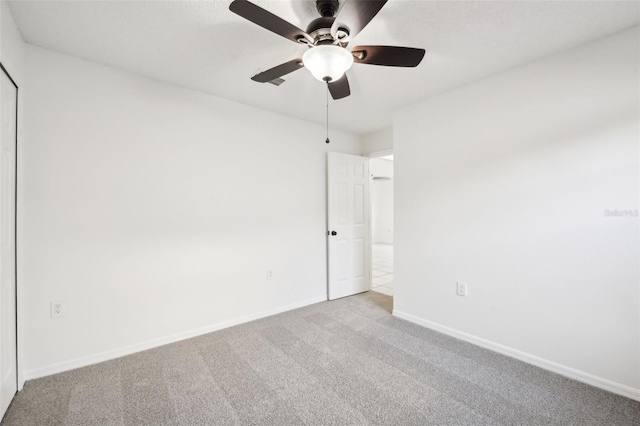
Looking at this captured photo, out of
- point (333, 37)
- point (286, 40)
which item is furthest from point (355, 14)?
point (286, 40)

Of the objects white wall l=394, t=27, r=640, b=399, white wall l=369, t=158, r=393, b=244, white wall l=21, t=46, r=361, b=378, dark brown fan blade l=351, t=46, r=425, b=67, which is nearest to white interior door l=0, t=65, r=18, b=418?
white wall l=21, t=46, r=361, b=378

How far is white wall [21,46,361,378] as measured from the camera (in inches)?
82.7

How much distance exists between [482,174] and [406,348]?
1721 millimetres

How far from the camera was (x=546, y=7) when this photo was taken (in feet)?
5.42

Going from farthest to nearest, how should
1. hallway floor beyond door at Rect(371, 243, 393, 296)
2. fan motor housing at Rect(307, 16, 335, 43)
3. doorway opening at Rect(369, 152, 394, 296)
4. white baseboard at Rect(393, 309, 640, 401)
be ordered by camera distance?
doorway opening at Rect(369, 152, 394, 296) < hallway floor beyond door at Rect(371, 243, 393, 296) < white baseboard at Rect(393, 309, 640, 401) < fan motor housing at Rect(307, 16, 335, 43)

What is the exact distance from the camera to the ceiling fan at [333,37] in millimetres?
Answer: 1305

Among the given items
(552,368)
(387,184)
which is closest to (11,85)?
(552,368)

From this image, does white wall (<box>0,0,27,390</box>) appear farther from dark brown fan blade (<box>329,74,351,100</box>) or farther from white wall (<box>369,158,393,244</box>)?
white wall (<box>369,158,393,244</box>)

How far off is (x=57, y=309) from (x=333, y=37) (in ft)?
9.02

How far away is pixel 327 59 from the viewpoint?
58.4 inches

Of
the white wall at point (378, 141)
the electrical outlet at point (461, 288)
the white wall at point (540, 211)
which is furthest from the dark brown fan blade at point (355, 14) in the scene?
the white wall at point (378, 141)

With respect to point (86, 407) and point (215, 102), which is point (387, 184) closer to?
point (215, 102)

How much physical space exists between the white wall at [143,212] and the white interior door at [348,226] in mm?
553

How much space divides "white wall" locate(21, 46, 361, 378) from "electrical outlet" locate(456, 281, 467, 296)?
6.08ft
